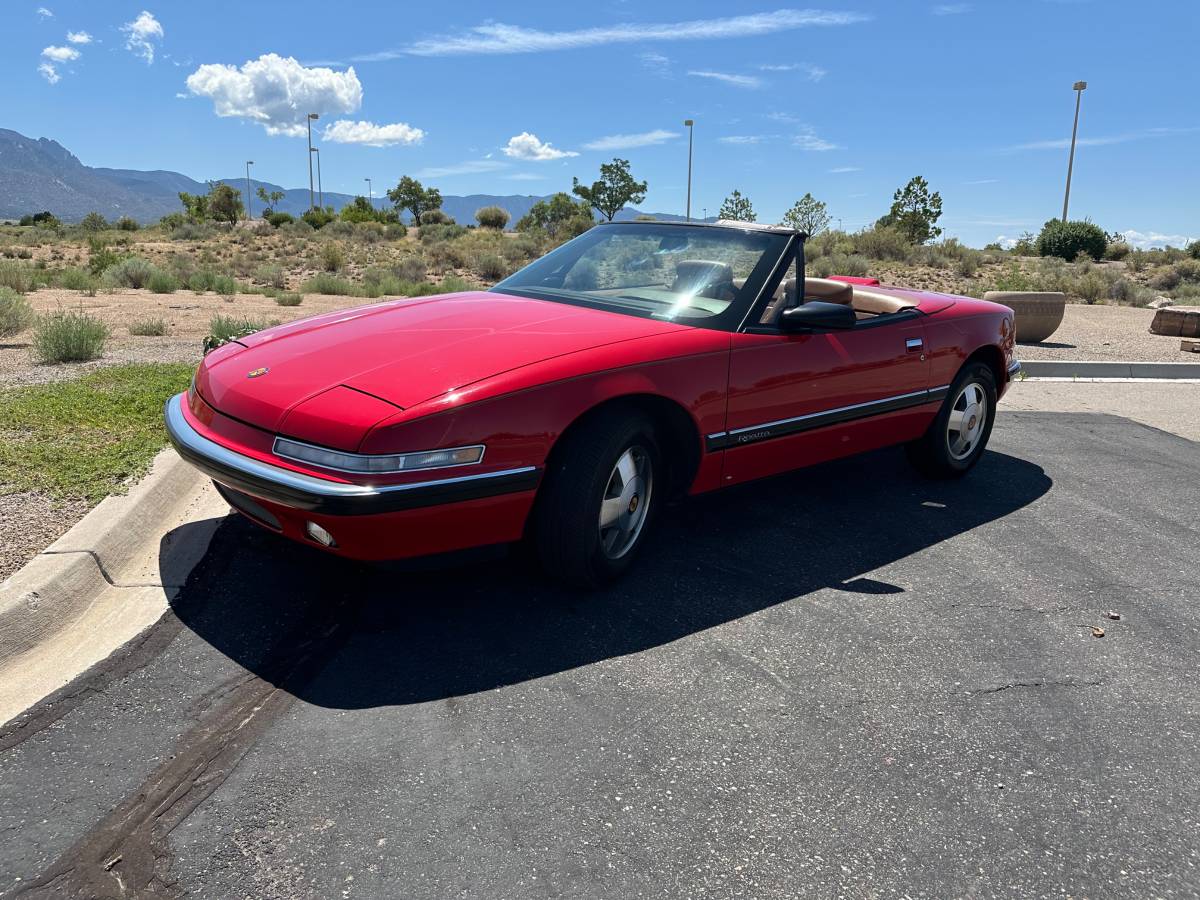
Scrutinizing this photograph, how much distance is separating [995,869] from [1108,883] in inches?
10.6

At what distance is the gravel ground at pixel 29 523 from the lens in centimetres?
360

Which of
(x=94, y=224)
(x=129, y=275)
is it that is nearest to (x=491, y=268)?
(x=129, y=275)

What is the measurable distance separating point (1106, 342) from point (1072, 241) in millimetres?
29130

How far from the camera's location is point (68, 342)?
26.2 feet

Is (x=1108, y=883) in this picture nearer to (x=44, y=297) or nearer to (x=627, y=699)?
(x=627, y=699)

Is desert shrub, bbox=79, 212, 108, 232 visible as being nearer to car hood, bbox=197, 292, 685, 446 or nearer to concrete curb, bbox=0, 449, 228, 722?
concrete curb, bbox=0, 449, 228, 722

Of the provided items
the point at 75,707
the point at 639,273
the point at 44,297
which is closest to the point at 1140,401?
the point at 639,273

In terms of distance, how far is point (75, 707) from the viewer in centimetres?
287

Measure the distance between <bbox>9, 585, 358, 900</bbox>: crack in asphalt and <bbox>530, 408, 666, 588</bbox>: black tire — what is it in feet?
2.61

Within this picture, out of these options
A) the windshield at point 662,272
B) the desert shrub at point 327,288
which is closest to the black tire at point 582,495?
the windshield at point 662,272

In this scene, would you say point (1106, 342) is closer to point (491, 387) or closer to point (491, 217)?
→ point (491, 387)

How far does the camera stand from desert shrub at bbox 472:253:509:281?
27031mm

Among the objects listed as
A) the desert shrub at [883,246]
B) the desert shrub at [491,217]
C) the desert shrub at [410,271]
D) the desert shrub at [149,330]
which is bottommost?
the desert shrub at [149,330]

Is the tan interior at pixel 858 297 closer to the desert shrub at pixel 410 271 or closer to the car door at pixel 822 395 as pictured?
the car door at pixel 822 395
